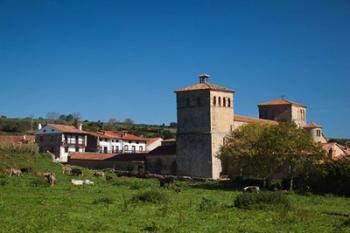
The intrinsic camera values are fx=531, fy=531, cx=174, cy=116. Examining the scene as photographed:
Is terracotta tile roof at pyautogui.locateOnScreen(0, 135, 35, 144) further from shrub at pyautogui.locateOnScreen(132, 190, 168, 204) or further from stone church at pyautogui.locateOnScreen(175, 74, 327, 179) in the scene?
shrub at pyautogui.locateOnScreen(132, 190, 168, 204)

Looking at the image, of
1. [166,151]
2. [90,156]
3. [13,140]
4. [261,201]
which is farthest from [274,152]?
[13,140]

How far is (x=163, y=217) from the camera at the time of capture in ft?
72.9

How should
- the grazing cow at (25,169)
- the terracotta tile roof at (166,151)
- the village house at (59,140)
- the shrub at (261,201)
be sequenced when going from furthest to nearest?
the village house at (59,140) < the terracotta tile roof at (166,151) < the grazing cow at (25,169) < the shrub at (261,201)

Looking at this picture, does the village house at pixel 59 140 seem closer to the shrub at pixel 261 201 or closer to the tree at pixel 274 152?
the tree at pixel 274 152

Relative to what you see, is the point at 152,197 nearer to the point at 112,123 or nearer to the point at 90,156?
the point at 90,156

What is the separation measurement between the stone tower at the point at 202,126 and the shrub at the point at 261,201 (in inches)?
1235

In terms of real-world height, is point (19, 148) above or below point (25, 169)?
above

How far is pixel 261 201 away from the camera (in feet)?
87.8

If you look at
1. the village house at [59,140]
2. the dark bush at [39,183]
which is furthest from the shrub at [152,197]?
the village house at [59,140]

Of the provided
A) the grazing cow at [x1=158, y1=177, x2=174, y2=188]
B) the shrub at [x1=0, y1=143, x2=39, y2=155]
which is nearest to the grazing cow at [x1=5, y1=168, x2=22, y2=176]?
the grazing cow at [x1=158, y1=177, x2=174, y2=188]

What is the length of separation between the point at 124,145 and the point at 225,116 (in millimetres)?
→ 39444

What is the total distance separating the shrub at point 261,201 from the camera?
26125 mm

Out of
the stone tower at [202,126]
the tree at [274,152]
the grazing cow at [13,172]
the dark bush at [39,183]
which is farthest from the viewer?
the stone tower at [202,126]

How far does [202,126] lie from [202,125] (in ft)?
0.37
